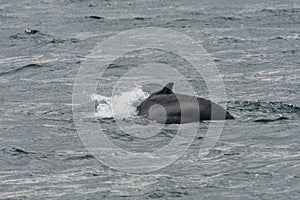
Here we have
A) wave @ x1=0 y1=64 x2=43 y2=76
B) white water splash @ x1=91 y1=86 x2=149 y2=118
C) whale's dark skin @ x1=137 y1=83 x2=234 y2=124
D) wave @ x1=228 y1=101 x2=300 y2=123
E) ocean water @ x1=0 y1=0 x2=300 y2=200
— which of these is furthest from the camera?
wave @ x1=0 y1=64 x2=43 y2=76

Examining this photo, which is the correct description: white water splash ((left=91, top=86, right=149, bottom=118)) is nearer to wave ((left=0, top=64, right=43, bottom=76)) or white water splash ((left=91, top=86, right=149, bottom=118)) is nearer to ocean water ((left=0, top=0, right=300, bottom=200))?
ocean water ((left=0, top=0, right=300, bottom=200))

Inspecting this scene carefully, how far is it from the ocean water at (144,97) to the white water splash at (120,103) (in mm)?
39

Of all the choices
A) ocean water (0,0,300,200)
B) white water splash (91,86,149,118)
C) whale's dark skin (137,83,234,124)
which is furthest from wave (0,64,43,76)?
whale's dark skin (137,83,234,124)

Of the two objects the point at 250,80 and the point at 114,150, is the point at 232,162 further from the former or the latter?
the point at 250,80

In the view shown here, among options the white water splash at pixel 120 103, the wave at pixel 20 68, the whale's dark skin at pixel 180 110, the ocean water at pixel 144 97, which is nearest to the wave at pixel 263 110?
the ocean water at pixel 144 97

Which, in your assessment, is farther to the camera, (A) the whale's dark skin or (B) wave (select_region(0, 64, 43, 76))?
(B) wave (select_region(0, 64, 43, 76))

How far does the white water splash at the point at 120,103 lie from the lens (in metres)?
19.9

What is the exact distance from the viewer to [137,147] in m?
17.2

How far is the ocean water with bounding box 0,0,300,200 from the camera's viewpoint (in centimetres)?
1490

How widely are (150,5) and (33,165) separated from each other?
2536cm

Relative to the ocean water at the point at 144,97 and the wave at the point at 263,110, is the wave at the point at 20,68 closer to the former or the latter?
the ocean water at the point at 144,97

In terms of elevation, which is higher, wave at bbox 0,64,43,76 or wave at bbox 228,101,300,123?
wave at bbox 228,101,300,123

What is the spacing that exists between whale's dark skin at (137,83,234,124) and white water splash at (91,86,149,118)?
2.81 feet

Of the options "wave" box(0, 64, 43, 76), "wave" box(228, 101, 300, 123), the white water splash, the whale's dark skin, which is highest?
the whale's dark skin
